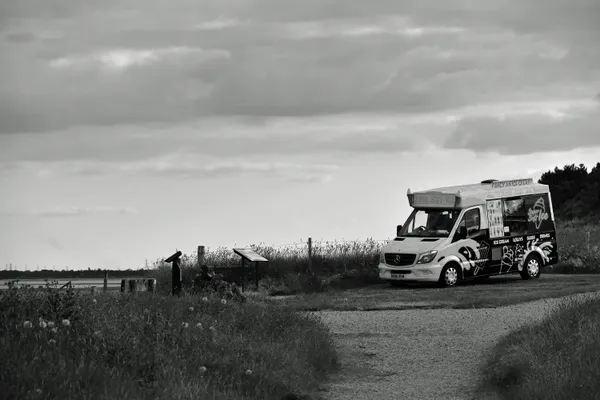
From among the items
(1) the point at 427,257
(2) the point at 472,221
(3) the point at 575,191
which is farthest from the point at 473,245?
(3) the point at 575,191

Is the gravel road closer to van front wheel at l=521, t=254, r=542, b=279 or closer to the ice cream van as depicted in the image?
the ice cream van

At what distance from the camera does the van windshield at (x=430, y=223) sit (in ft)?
95.0

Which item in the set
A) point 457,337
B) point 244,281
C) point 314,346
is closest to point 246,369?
point 314,346

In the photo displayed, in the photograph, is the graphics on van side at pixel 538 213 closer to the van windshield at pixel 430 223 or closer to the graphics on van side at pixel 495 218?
the graphics on van side at pixel 495 218

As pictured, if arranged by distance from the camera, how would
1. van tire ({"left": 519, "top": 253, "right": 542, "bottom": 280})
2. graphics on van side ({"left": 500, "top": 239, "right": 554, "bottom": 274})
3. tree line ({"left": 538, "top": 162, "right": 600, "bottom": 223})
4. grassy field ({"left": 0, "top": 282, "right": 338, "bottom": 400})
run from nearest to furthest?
1. grassy field ({"left": 0, "top": 282, "right": 338, "bottom": 400})
2. graphics on van side ({"left": 500, "top": 239, "right": 554, "bottom": 274})
3. van tire ({"left": 519, "top": 253, "right": 542, "bottom": 280})
4. tree line ({"left": 538, "top": 162, "right": 600, "bottom": 223})

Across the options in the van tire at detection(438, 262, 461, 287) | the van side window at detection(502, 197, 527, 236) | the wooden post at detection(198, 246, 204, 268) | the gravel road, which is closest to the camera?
the gravel road

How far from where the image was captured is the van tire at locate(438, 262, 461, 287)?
93.2ft

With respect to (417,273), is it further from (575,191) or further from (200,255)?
(575,191)

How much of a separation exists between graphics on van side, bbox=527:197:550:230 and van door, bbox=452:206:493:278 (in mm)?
1985

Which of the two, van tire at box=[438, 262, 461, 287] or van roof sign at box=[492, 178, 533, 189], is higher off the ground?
van roof sign at box=[492, 178, 533, 189]

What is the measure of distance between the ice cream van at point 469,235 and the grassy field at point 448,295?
45 cm

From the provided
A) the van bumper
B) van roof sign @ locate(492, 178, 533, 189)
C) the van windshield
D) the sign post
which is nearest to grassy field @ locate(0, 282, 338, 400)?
the sign post

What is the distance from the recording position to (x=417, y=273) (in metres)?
28.4

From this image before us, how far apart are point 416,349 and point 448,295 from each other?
9213mm
